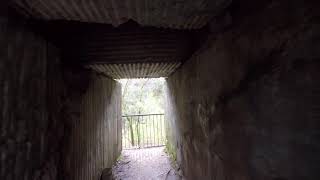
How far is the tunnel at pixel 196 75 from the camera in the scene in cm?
111

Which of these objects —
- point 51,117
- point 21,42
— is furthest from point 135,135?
point 21,42

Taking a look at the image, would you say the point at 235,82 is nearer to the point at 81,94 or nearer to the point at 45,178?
the point at 45,178

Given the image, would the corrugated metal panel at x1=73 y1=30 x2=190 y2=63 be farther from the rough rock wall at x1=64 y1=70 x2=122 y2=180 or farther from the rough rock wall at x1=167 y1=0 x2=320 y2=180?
the rough rock wall at x1=167 y1=0 x2=320 y2=180

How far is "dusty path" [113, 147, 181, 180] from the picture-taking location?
5.35m

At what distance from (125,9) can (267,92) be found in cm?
113

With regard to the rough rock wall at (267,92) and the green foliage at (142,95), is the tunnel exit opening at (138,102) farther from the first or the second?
the rough rock wall at (267,92)

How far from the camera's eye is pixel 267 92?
4.27 feet

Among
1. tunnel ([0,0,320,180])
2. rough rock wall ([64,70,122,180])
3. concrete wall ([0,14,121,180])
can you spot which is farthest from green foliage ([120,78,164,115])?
tunnel ([0,0,320,180])

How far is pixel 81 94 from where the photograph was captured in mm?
3475

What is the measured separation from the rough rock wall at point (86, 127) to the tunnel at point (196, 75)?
4cm

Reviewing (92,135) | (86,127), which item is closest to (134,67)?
(86,127)

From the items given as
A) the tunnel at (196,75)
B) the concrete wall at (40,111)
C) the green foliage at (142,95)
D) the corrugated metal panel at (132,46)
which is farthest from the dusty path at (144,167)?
the green foliage at (142,95)

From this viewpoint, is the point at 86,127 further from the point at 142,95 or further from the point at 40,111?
the point at 142,95

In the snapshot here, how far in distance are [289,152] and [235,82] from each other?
682 mm
